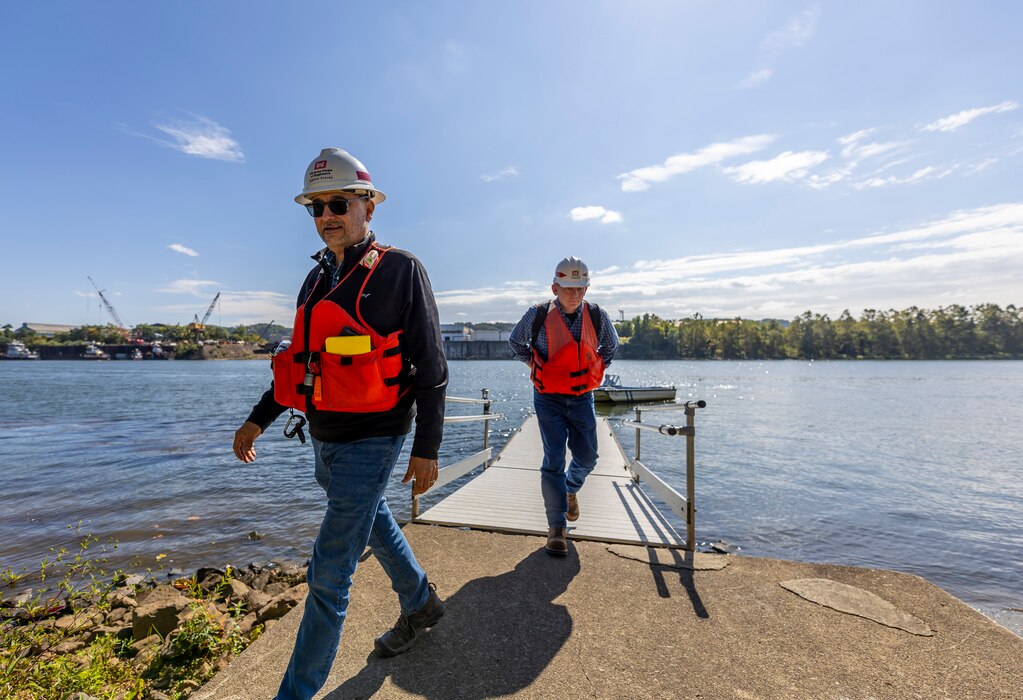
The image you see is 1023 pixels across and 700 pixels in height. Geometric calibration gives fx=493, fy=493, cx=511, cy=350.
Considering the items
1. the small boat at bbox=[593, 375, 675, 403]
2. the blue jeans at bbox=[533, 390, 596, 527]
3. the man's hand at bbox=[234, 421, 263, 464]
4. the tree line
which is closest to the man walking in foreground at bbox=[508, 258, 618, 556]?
the blue jeans at bbox=[533, 390, 596, 527]

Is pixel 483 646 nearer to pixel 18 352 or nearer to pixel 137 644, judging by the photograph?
pixel 137 644

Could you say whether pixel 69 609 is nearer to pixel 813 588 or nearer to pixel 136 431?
pixel 813 588

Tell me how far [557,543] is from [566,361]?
1.62 metres

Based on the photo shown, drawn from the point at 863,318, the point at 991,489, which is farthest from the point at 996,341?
the point at 991,489

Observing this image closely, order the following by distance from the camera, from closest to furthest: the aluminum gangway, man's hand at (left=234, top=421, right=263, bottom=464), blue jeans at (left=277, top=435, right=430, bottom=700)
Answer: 1. blue jeans at (left=277, top=435, right=430, bottom=700)
2. man's hand at (left=234, top=421, right=263, bottom=464)
3. the aluminum gangway

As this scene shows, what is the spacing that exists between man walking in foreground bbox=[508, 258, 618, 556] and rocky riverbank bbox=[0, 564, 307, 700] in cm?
254

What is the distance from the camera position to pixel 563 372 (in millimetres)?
4457

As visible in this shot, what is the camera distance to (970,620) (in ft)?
10.5

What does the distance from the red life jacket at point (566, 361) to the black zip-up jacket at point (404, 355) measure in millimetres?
2154

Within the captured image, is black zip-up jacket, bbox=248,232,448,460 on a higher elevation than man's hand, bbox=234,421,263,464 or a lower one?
higher

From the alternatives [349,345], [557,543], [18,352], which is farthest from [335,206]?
[18,352]

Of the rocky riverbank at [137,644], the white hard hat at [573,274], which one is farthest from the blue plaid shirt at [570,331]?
the rocky riverbank at [137,644]

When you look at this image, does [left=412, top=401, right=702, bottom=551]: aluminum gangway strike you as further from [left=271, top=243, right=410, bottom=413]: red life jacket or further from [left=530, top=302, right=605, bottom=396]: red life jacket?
[left=271, top=243, right=410, bottom=413]: red life jacket

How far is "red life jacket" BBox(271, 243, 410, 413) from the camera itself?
2.23 metres
